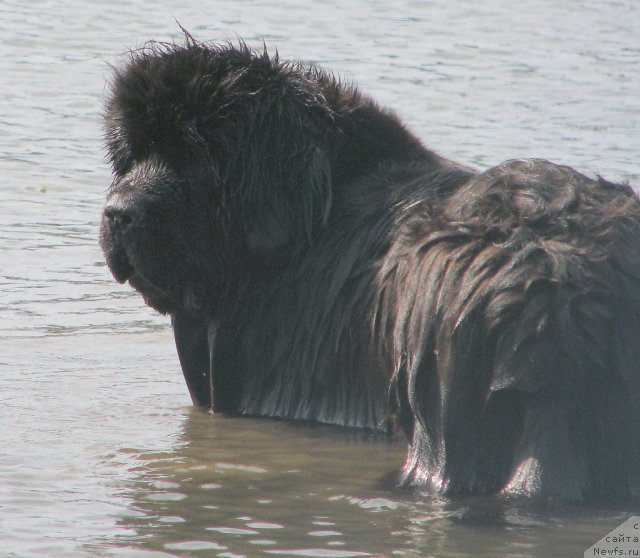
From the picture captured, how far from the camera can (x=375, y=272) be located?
469 centimetres

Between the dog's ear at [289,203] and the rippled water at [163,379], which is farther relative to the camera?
the dog's ear at [289,203]

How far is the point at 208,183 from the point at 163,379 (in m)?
1.02

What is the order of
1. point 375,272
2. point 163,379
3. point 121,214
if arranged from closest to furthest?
point 375,272 → point 121,214 → point 163,379

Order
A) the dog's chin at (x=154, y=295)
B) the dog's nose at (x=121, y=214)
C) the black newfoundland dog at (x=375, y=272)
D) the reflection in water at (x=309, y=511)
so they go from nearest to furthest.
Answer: the reflection in water at (x=309, y=511) → the black newfoundland dog at (x=375, y=272) → the dog's nose at (x=121, y=214) → the dog's chin at (x=154, y=295)

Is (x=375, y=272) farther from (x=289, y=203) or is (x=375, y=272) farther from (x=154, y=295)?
(x=154, y=295)

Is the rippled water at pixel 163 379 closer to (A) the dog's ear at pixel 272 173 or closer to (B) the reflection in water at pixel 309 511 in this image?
(B) the reflection in water at pixel 309 511

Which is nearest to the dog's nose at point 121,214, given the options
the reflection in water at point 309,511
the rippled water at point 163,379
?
the rippled water at point 163,379

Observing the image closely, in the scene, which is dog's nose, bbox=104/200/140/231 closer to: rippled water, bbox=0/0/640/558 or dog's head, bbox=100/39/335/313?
dog's head, bbox=100/39/335/313

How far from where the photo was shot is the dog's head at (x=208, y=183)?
505cm

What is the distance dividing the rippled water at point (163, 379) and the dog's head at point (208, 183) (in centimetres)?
60

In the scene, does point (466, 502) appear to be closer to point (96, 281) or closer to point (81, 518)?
point (81, 518)

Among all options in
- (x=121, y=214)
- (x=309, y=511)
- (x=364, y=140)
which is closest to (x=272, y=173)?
(x=364, y=140)

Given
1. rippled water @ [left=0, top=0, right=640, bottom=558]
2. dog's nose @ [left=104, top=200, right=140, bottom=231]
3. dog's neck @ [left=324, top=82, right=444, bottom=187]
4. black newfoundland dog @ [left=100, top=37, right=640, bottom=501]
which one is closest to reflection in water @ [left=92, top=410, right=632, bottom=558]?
rippled water @ [left=0, top=0, right=640, bottom=558]

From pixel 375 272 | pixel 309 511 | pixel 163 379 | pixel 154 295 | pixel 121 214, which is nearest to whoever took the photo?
pixel 309 511
